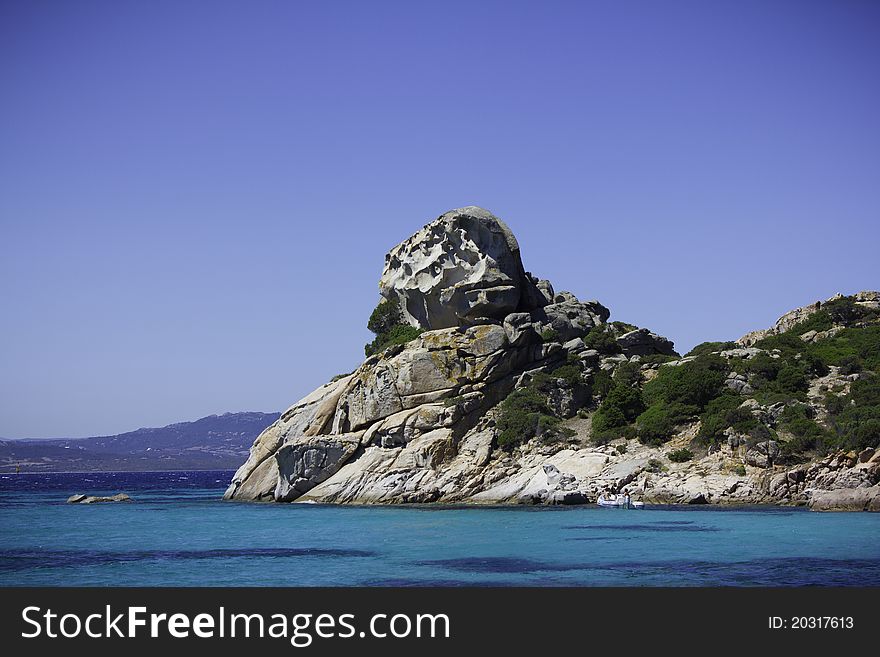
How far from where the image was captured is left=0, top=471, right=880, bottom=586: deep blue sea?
27.4 metres

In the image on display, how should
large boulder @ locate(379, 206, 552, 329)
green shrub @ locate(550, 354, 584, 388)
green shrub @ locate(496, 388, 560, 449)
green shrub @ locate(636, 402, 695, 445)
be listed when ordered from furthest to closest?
large boulder @ locate(379, 206, 552, 329)
green shrub @ locate(550, 354, 584, 388)
green shrub @ locate(496, 388, 560, 449)
green shrub @ locate(636, 402, 695, 445)

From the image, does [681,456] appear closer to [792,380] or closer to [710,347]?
[792,380]

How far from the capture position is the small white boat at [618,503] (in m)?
50.4

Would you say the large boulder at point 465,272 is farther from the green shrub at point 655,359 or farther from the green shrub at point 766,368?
the green shrub at point 766,368

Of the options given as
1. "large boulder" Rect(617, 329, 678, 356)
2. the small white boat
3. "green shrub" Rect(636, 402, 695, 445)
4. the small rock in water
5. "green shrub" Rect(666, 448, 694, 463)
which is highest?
"large boulder" Rect(617, 329, 678, 356)

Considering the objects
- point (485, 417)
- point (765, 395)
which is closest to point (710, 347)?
point (765, 395)

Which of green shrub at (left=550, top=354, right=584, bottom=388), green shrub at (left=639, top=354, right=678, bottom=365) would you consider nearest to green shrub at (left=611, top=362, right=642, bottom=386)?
green shrub at (left=639, top=354, right=678, bottom=365)

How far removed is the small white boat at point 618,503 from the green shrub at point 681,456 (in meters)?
5.23

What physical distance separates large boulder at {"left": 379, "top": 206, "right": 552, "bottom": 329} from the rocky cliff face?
0.11m

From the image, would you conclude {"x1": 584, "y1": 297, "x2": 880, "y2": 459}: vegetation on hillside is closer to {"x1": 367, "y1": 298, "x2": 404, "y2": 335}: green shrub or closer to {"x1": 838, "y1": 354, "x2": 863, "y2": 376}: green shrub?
{"x1": 838, "y1": 354, "x2": 863, "y2": 376}: green shrub

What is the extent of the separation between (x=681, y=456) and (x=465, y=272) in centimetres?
2254
